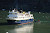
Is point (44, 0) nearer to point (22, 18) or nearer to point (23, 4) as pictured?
point (23, 4)

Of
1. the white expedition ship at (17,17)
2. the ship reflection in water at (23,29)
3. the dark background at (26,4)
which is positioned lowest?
the ship reflection in water at (23,29)

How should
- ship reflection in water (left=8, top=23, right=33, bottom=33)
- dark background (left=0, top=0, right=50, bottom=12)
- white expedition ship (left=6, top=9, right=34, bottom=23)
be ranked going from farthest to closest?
dark background (left=0, top=0, right=50, bottom=12) < white expedition ship (left=6, top=9, right=34, bottom=23) < ship reflection in water (left=8, top=23, right=33, bottom=33)

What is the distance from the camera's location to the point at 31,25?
41.5 metres

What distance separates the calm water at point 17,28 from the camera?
35688 mm

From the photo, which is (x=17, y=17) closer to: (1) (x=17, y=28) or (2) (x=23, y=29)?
(1) (x=17, y=28)

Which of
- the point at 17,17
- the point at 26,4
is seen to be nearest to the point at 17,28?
the point at 17,17

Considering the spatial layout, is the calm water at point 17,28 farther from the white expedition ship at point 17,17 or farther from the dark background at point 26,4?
the dark background at point 26,4

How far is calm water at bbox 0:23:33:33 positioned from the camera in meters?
35.7

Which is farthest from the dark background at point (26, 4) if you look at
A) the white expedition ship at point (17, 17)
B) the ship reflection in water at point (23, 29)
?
the ship reflection in water at point (23, 29)

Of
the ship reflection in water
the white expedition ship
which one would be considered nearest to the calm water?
the ship reflection in water

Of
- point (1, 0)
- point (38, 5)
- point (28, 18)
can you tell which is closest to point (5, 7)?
point (1, 0)

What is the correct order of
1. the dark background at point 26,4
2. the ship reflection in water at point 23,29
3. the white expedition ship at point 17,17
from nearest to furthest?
the ship reflection in water at point 23,29, the white expedition ship at point 17,17, the dark background at point 26,4

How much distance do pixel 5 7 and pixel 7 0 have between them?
5249 millimetres

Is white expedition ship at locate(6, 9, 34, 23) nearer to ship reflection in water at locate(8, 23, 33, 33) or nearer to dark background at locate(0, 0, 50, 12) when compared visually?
ship reflection in water at locate(8, 23, 33, 33)
